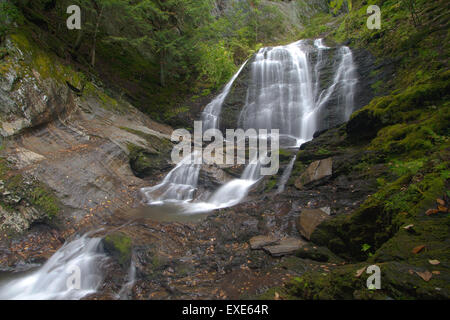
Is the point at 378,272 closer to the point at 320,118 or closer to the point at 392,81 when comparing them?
the point at 392,81

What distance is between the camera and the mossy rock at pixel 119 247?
14.6 feet

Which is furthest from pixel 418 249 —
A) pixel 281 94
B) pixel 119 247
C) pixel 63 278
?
pixel 281 94

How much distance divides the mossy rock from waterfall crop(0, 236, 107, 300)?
0.56 ft

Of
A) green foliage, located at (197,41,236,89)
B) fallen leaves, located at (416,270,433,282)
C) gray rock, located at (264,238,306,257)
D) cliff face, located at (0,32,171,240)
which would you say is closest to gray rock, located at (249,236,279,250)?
gray rock, located at (264,238,306,257)

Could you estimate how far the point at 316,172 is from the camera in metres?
6.34

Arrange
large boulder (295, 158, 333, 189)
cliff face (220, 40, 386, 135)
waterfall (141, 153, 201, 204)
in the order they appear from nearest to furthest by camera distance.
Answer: large boulder (295, 158, 333, 189) < waterfall (141, 153, 201, 204) < cliff face (220, 40, 386, 135)

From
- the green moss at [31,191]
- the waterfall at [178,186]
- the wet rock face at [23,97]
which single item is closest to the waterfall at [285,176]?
the waterfall at [178,186]

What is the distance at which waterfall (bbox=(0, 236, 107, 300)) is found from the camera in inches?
163

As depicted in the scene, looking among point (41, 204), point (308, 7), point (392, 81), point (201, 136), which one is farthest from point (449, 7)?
point (308, 7)

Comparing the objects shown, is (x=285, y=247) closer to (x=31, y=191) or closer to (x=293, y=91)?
(x=31, y=191)

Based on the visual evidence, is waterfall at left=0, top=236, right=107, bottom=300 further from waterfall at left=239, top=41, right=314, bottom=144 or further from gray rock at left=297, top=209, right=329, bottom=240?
waterfall at left=239, top=41, right=314, bottom=144

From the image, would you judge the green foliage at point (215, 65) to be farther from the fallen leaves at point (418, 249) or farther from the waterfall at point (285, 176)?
the fallen leaves at point (418, 249)

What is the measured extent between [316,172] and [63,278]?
6.12 meters

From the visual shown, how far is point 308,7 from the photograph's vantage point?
30.2 metres
